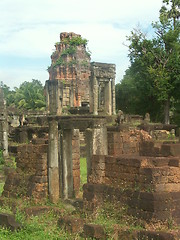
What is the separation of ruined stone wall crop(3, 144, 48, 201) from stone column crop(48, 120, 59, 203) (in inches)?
7.4

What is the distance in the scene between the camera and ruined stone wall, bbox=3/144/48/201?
11.5 m

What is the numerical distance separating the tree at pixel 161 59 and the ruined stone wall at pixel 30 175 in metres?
20.7

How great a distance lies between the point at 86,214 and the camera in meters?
9.40

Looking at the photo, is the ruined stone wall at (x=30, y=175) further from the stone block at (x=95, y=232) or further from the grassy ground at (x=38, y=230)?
the stone block at (x=95, y=232)

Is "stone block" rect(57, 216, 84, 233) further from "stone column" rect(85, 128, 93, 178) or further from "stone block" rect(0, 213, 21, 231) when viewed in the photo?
"stone column" rect(85, 128, 93, 178)

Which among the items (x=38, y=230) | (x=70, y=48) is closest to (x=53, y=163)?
(x=38, y=230)

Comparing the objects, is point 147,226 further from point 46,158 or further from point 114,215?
point 46,158

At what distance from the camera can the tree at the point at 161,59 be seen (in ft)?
104

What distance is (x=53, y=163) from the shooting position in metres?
11.5

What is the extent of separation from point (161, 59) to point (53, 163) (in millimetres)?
23566

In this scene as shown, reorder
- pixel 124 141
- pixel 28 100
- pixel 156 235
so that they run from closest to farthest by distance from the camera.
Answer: pixel 156 235, pixel 124 141, pixel 28 100

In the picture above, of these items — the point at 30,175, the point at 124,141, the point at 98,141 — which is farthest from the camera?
the point at 30,175

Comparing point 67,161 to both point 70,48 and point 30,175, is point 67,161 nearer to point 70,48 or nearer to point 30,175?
point 30,175

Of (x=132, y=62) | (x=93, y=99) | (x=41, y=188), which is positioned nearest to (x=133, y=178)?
(x=41, y=188)
